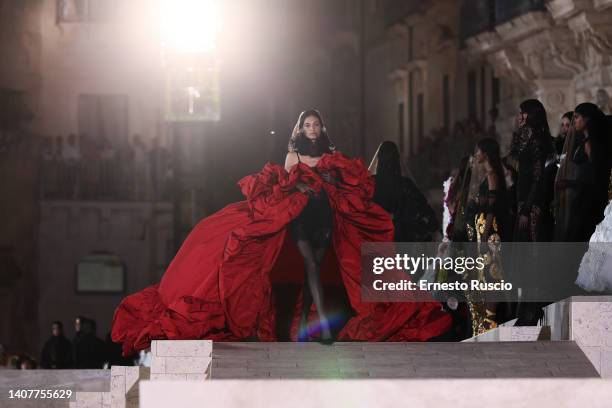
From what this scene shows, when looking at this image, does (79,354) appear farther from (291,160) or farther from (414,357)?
(414,357)

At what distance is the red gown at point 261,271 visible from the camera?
21297mm

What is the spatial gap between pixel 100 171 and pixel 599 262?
3131 centimetres

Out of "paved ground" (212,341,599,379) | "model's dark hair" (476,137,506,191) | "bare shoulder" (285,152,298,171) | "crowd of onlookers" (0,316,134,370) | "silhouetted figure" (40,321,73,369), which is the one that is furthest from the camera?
"silhouetted figure" (40,321,73,369)

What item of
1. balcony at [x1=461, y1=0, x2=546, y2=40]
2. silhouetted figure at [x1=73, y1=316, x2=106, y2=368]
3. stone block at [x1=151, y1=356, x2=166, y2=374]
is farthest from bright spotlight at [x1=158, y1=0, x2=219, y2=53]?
stone block at [x1=151, y1=356, x2=166, y2=374]

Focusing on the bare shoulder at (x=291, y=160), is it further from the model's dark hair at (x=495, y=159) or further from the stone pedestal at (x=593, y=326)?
the stone pedestal at (x=593, y=326)

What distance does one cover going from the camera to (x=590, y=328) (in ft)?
64.6

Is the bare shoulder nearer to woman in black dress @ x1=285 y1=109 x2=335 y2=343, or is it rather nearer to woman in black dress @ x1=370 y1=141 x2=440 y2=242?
woman in black dress @ x1=285 y1=109 x2=335 y2=343

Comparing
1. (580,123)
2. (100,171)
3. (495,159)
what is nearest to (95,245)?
(100,171)

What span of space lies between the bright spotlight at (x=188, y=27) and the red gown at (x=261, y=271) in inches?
1013

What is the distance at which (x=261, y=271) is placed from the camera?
2155cm

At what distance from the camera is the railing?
166ft

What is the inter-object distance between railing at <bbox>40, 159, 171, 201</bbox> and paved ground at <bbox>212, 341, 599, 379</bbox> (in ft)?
100

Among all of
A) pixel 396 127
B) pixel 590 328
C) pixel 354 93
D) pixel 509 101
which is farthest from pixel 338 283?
pixel 354 93

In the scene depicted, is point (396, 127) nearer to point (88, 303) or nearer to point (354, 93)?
point (354, 93)
